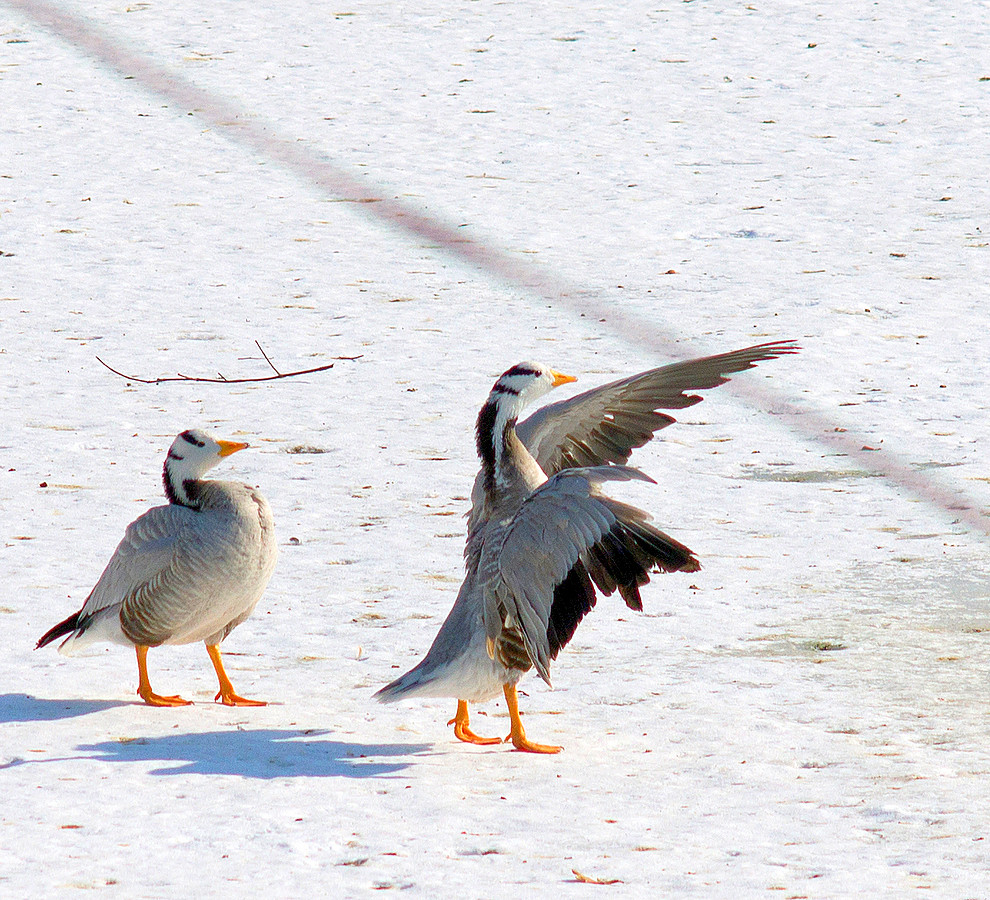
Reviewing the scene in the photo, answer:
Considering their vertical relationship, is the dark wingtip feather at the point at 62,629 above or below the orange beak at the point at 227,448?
below

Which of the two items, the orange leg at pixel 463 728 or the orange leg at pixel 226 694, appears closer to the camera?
the orange leg at pixel 463 728

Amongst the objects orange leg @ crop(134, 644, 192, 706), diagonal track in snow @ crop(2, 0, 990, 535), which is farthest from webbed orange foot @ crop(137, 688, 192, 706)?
diagonal track in snow @ crop(2, 0, 990, 535)

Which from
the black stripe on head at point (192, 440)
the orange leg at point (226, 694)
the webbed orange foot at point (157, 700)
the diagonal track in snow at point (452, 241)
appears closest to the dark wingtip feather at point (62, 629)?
the webbed orange foot at point (157, 700)

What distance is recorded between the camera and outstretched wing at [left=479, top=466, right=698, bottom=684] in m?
4.78

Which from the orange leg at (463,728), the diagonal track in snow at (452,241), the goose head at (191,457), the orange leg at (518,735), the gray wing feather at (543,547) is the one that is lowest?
the diagonal track in snow at (452,241)

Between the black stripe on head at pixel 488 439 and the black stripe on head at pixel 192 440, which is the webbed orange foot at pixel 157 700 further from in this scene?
the black stripe on head at pixel 488 439

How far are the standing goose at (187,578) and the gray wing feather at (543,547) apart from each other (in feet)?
2.88

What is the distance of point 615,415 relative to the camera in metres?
5.81

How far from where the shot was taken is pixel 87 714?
5152 millimetres

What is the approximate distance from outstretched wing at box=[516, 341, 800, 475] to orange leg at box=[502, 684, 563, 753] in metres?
1.01

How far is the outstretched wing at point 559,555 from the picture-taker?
4781 mm

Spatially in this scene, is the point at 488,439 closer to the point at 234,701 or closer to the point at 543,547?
the point at 543,547

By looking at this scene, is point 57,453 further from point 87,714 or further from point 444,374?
point 87,714

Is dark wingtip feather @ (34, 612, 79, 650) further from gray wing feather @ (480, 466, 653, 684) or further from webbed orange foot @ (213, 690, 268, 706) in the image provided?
gray wing feather @ (480, 466, 653, 684)
